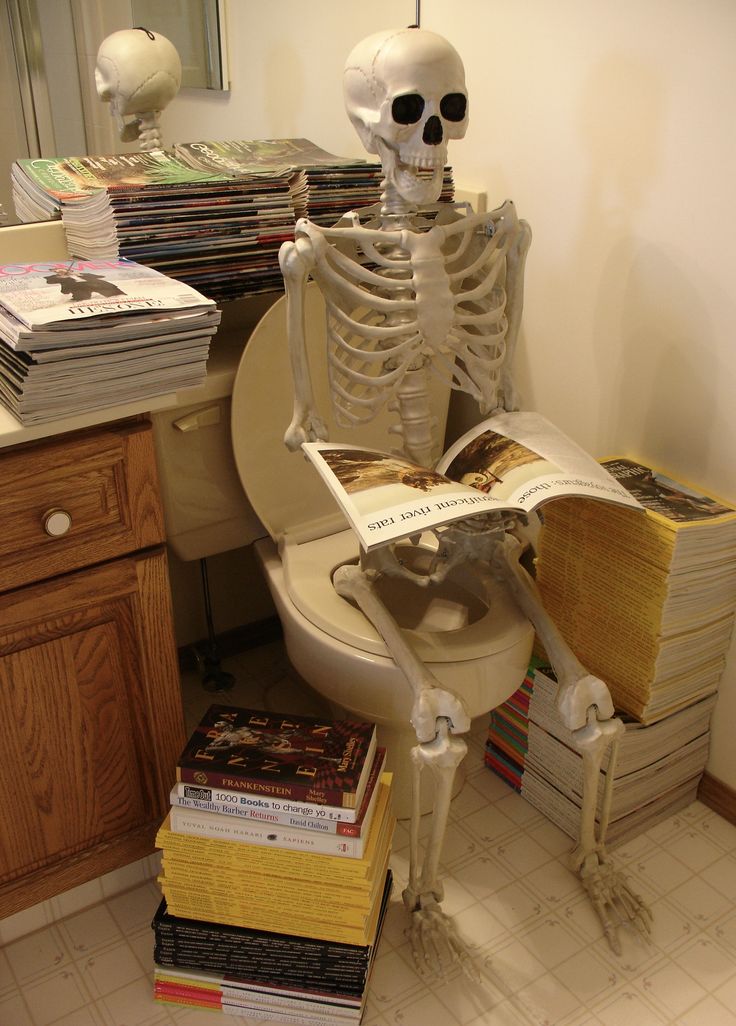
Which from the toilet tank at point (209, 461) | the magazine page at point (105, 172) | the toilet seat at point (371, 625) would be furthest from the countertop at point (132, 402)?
the toilet seat at point (371, 625)

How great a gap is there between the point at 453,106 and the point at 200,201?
49cm

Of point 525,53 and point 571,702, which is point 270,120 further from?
point 571,702

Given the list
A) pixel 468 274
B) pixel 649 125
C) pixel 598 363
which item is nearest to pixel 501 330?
pixel 468 274

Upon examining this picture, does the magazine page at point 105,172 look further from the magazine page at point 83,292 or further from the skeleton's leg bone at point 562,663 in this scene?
the skeleton's leg bone at point 562,663

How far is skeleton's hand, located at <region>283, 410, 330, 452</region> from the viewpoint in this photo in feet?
4.60

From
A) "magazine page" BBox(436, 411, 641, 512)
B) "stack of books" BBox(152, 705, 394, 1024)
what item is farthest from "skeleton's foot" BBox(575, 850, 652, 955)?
"magazine page" BBox(436, 411, 641, 512)

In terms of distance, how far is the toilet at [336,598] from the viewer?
1437mm

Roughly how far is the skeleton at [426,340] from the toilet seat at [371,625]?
0.03 meters

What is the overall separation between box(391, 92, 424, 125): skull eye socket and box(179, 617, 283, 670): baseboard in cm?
124

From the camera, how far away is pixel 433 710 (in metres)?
1.29

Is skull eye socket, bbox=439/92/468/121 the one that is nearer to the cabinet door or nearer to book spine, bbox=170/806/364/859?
the cabinet door

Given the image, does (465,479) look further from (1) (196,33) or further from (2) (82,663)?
(1) (196,33)

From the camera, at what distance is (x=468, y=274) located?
139 cm

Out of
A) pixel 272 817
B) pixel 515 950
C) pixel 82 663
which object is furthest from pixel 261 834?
pixel 515 950
